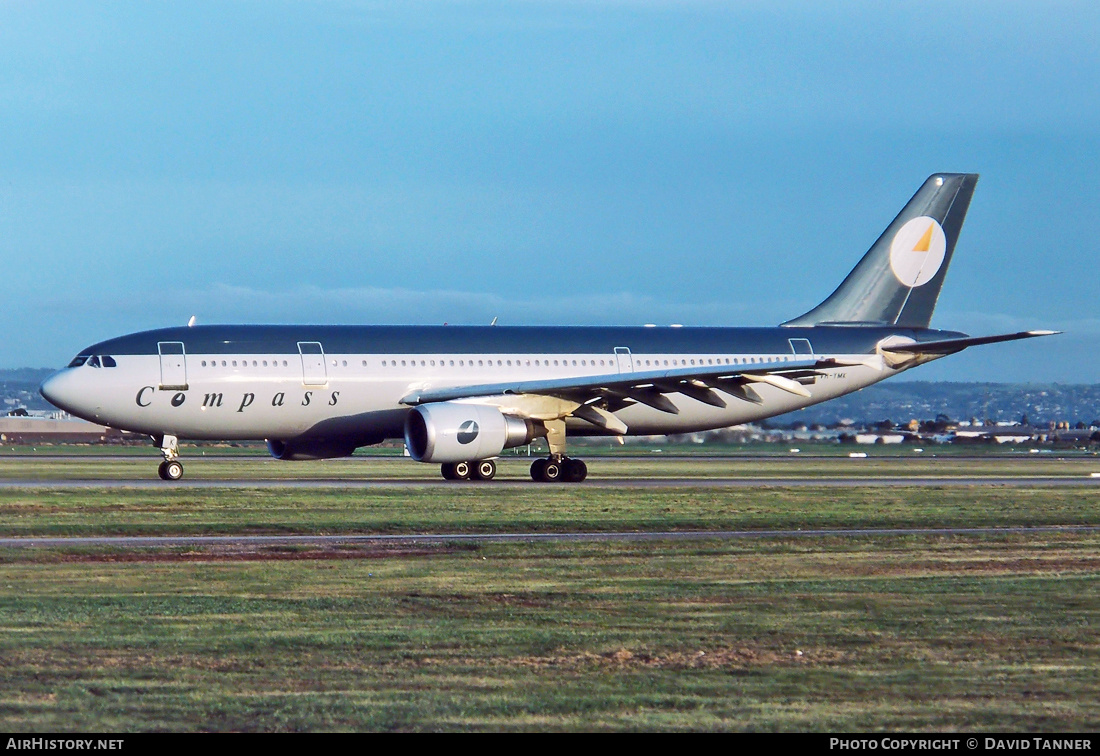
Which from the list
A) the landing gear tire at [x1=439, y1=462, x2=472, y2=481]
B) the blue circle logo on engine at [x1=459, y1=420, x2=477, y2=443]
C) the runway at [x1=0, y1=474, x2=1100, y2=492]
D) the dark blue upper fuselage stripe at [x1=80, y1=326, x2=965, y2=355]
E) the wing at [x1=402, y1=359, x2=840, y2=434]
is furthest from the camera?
the landing gear tire at [x1=439, y1=462, x2=472, y2=481]

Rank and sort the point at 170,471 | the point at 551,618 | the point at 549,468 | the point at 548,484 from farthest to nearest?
1. the point at 549,468
2. the point at 170,471
3. the point at 548,484
4. the point at 551,618

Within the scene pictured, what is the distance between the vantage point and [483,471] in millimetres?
35844

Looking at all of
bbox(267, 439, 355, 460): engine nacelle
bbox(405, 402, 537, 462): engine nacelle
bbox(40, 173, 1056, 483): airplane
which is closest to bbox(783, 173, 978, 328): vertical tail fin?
bbox(40, 173, 1056, 483): airplane

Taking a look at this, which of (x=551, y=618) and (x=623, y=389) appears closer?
(x=551, y=618)

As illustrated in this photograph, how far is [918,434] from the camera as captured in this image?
260 ft

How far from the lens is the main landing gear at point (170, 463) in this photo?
35.4 m

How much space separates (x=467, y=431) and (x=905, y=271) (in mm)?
16563

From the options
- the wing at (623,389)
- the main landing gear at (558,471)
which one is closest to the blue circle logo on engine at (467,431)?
the wing at (623,389)

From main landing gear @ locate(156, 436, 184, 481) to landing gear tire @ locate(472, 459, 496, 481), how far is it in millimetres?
7476

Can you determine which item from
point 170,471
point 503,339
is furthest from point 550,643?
point 503,339

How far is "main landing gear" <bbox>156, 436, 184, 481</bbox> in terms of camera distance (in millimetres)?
35406

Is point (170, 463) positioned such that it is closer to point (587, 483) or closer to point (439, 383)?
point (439, 383)

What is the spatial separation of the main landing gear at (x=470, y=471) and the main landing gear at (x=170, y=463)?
22.1 feet

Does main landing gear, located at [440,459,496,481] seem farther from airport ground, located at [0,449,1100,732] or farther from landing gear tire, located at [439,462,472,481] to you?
airport ground, located at [0,449,1100,732]
